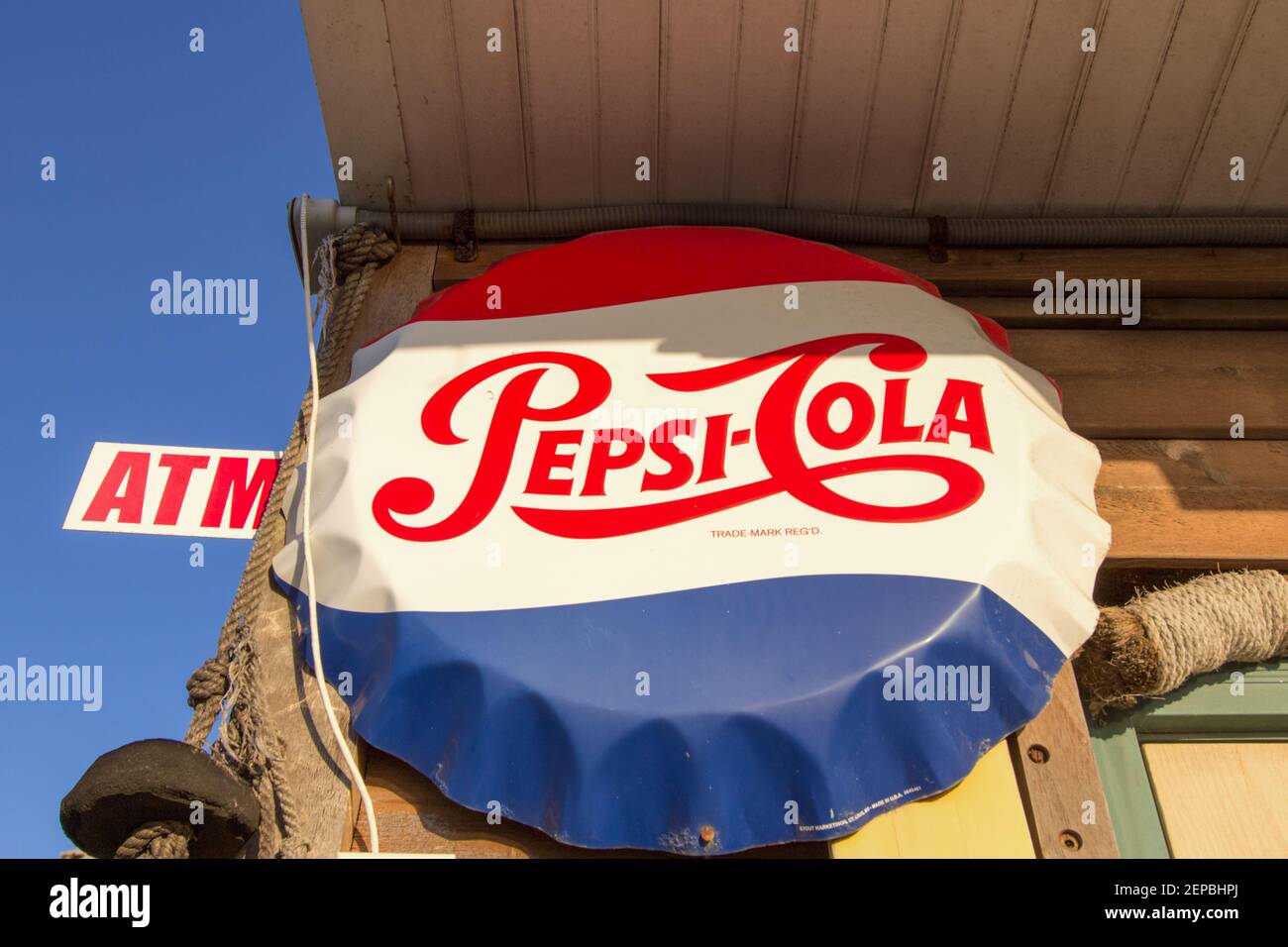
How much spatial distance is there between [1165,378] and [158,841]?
2.24 metres

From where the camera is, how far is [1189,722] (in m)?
2.20

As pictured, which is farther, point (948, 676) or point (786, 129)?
point (786, 129)

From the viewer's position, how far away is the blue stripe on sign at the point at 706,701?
1.72 metres

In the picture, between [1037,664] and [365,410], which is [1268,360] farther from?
[365,410]

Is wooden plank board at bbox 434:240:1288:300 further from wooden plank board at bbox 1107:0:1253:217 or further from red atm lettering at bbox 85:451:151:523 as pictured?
red atm lettering at bbox 85:451:151:523

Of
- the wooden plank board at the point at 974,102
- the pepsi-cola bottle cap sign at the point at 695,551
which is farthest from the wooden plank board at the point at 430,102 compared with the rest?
the wooden plank board at the point at 974,102

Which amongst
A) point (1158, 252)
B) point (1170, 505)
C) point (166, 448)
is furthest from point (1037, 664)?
point (166, 448)

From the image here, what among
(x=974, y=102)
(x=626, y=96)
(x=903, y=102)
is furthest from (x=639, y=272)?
(x=974, y=102)

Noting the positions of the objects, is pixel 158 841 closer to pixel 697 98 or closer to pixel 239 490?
pixel 239 490

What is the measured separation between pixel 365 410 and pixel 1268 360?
2024mm

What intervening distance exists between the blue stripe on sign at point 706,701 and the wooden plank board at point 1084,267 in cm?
115

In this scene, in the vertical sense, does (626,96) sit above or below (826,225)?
above

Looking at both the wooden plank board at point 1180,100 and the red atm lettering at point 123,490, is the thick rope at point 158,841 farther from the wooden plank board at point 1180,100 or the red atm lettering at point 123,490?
the wooden plank board at point 1180,100

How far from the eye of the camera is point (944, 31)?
2629 millimetres
